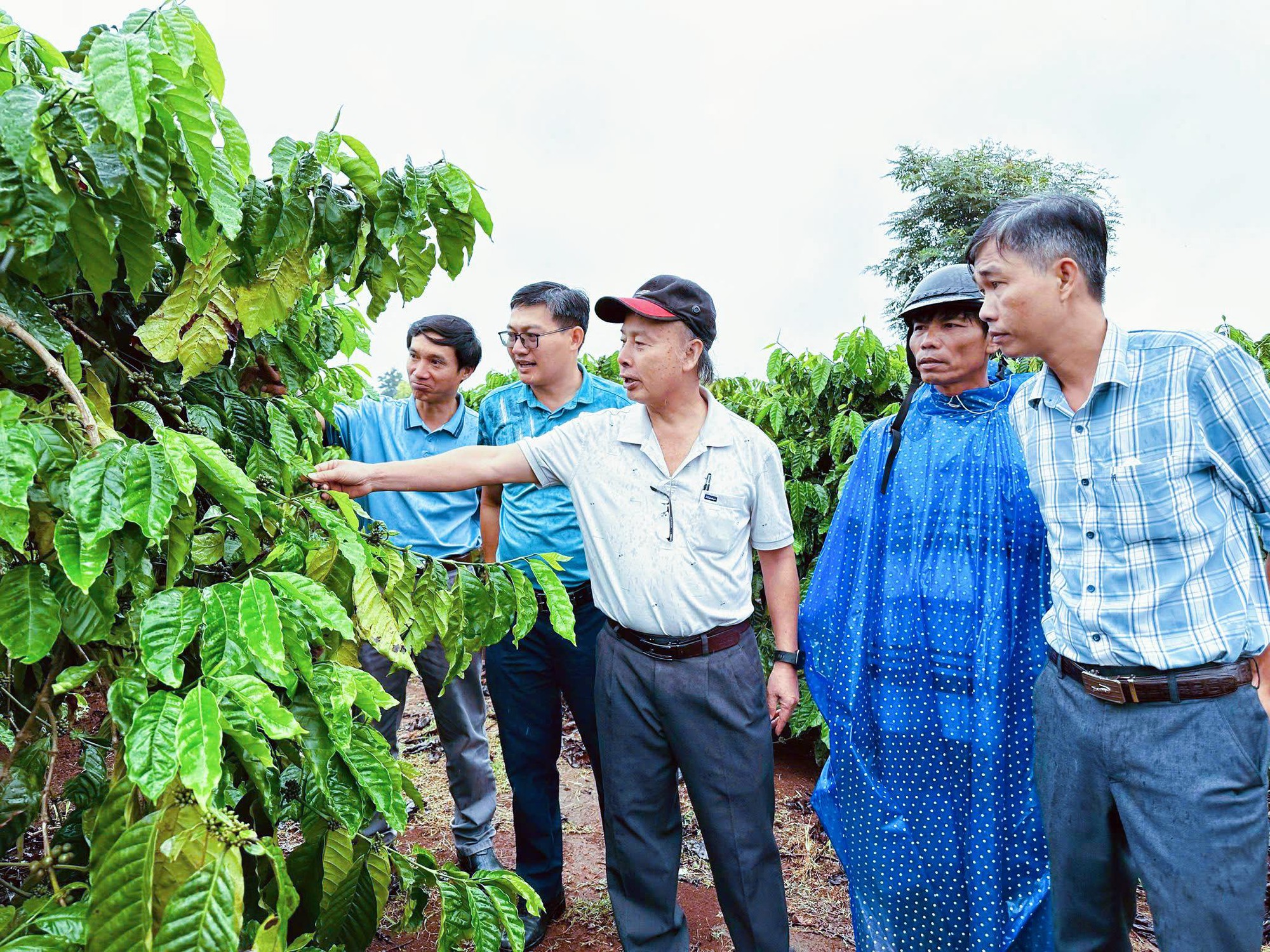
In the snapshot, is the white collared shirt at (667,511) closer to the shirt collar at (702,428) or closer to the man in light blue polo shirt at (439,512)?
the shirt collar at (702,428)

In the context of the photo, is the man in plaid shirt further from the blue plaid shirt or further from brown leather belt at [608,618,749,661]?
brown leather belt at [608,618,749,661]

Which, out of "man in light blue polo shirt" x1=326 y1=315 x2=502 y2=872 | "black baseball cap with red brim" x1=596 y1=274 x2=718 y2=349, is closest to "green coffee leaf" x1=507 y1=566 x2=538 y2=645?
"black baseball cap with red brim" x1=596 y1=274 x2=718 y2=349

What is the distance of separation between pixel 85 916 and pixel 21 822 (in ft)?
1.20

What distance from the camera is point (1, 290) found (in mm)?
1201

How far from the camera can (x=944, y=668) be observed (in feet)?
8.00

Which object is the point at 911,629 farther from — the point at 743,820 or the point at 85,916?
the point at 85,916

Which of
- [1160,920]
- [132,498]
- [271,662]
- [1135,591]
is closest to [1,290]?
[132,498]

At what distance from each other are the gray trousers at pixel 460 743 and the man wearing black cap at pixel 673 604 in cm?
97

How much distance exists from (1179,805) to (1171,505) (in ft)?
1.92

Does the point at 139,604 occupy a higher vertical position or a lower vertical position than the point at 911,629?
higher

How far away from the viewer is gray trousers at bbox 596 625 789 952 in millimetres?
2434

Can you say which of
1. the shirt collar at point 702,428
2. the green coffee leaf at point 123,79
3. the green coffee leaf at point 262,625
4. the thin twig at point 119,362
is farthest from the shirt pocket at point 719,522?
the green coffee leaf at point 123,79

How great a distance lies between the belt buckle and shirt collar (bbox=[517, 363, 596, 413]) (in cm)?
195

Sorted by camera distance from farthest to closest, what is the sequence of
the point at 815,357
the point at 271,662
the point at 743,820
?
1. the point at 815,357
2. the point at 743,820
3. the point at 271,662
